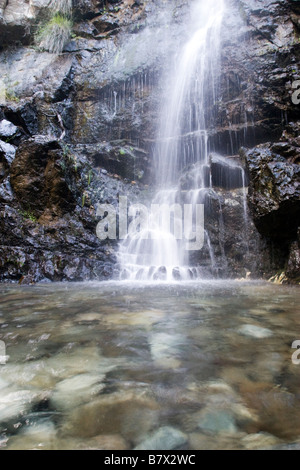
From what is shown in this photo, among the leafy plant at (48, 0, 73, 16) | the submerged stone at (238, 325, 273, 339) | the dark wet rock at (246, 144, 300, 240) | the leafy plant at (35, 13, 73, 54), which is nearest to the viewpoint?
the submerged stone at (238, 325, 273, 339)

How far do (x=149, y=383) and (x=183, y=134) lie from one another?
9.68 m

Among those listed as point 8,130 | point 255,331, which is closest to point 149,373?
point 255,331

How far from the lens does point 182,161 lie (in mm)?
9766

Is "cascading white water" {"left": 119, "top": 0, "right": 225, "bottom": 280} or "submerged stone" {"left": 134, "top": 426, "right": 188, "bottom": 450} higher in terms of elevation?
"cascading white water" {"left": 119, "top": 0, "right": 225, "bottom": 280}

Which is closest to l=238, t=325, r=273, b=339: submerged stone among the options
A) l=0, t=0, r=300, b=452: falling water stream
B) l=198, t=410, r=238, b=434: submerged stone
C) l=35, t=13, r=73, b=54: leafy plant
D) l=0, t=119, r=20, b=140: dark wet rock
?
l=0, t=0, r=300, b=452: falling water stream

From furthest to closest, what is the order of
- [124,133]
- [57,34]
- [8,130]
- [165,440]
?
[57,34] → [124,133] → [8,130] → [165,440]

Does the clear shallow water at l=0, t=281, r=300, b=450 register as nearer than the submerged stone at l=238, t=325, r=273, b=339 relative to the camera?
Yes

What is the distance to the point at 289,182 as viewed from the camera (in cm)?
580

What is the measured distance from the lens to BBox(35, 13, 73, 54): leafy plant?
37.6 feet

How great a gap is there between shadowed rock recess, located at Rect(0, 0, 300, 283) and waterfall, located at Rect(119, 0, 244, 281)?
26 cm

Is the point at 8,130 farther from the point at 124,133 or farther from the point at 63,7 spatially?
the point at 63,7

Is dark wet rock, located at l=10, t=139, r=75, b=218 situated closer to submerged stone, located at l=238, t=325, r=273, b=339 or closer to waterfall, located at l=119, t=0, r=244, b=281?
waterfall, located at l=119, t=0, r=244, b=281

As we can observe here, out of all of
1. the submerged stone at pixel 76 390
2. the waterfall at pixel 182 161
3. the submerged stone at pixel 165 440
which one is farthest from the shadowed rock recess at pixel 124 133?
the submerged stone at pixel 165 440

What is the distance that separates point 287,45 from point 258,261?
6691mm
